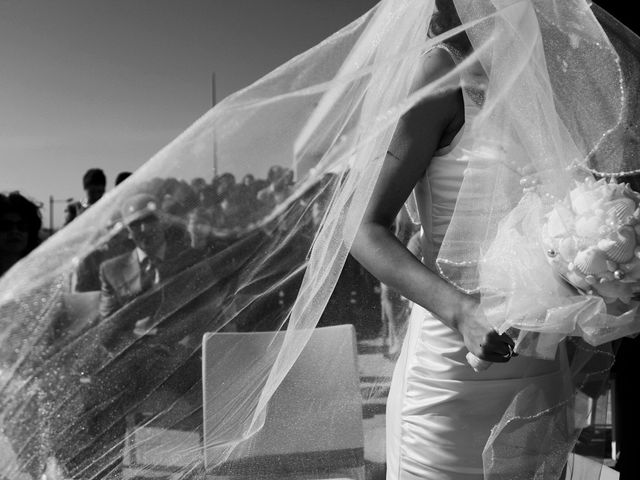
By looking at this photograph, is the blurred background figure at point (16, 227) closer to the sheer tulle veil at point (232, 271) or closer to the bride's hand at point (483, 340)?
the sheer tulle veil at point (232, 271)

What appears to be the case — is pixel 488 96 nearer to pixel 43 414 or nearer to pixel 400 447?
pixel 400 447

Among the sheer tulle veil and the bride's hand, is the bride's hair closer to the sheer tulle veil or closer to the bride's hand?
the sheer tulle veil

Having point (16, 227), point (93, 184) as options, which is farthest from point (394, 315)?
point (93, 184)

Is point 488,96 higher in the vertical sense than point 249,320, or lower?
higher

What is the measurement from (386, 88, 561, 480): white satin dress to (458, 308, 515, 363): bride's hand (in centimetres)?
23

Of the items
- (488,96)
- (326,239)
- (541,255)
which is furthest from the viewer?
(326,239)

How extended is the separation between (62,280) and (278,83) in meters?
0.57

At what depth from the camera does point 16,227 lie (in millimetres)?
3570

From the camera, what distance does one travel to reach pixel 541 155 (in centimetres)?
128

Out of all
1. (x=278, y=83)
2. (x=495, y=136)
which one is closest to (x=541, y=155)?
Answer: (x=495, y=136)

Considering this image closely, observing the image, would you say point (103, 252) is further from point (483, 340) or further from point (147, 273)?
point (483, 340)

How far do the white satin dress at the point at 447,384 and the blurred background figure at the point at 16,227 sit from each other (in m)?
2.46

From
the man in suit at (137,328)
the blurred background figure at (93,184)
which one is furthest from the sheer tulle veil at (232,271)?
the blurred background figure at (93,184)

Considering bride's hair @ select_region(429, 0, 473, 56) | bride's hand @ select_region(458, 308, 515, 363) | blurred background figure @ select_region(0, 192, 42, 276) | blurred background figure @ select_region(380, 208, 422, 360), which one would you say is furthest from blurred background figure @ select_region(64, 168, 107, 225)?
bride's hand @ select_region(458, 308, 515, 363)
